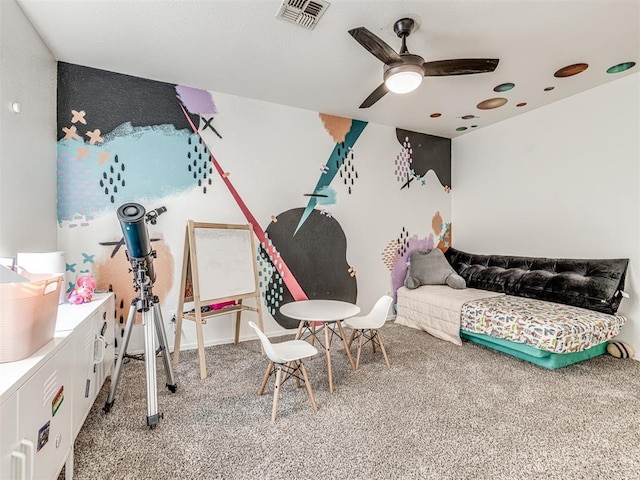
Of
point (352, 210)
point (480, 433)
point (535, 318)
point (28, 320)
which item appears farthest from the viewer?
point (352, 210)

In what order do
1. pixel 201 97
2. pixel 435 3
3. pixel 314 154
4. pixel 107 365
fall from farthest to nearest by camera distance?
pixel 314 154, pixel 201 97, pixel 107 365, pixel 435 3

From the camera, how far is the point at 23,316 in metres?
1.14

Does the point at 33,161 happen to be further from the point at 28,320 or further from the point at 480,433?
the point at 480,433

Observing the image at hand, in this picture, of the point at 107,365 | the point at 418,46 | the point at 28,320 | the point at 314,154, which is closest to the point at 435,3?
the point at 418,46

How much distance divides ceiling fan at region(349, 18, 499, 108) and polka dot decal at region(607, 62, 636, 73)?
1.55 metres

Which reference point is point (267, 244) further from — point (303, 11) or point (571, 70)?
point (571, 70)

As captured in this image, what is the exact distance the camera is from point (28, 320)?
116 centimetres

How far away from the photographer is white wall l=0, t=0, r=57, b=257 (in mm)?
1886

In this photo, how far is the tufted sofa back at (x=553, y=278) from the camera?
287 centimetres

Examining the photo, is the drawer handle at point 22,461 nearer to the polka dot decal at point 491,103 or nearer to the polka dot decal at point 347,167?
the polka dot decal at point 347,167

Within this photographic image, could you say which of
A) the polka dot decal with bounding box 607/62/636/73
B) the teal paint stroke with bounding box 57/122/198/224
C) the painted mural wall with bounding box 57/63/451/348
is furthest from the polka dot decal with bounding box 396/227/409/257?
the teal paint stroke with bounding box 57/122/198/224

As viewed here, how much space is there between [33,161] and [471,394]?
3.50m

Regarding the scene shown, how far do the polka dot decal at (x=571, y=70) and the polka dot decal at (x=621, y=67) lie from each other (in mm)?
254

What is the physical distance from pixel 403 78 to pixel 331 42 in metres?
0.66
